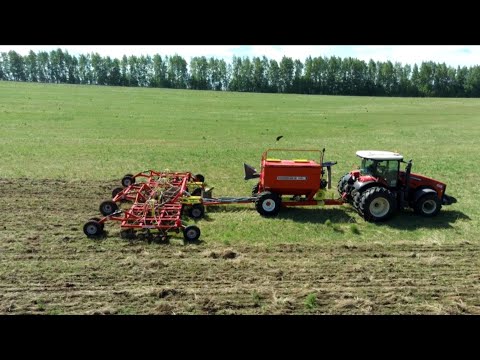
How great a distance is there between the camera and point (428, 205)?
12156 millimetres

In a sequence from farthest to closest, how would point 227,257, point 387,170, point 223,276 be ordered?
point 387,170, point 227,257, point 223,276

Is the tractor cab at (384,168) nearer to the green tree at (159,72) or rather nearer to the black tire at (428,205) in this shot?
the black tire at (428,205)

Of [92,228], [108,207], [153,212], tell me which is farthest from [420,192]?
[92,228]

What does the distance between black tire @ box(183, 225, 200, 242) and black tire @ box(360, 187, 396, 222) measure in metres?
4.90

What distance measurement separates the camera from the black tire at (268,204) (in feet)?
39.1

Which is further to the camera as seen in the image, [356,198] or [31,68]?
[31,68]

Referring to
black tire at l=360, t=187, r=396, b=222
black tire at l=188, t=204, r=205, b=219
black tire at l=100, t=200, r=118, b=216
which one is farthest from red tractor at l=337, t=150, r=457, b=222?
black tire at l=100, t=200, r=118, b=216

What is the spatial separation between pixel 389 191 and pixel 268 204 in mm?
3576

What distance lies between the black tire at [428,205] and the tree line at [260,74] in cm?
10194

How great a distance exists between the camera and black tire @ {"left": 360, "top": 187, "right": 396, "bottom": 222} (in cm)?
1148

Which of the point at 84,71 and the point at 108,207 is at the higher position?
the point at 84,71

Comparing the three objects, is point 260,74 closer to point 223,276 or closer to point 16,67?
point 16,67
